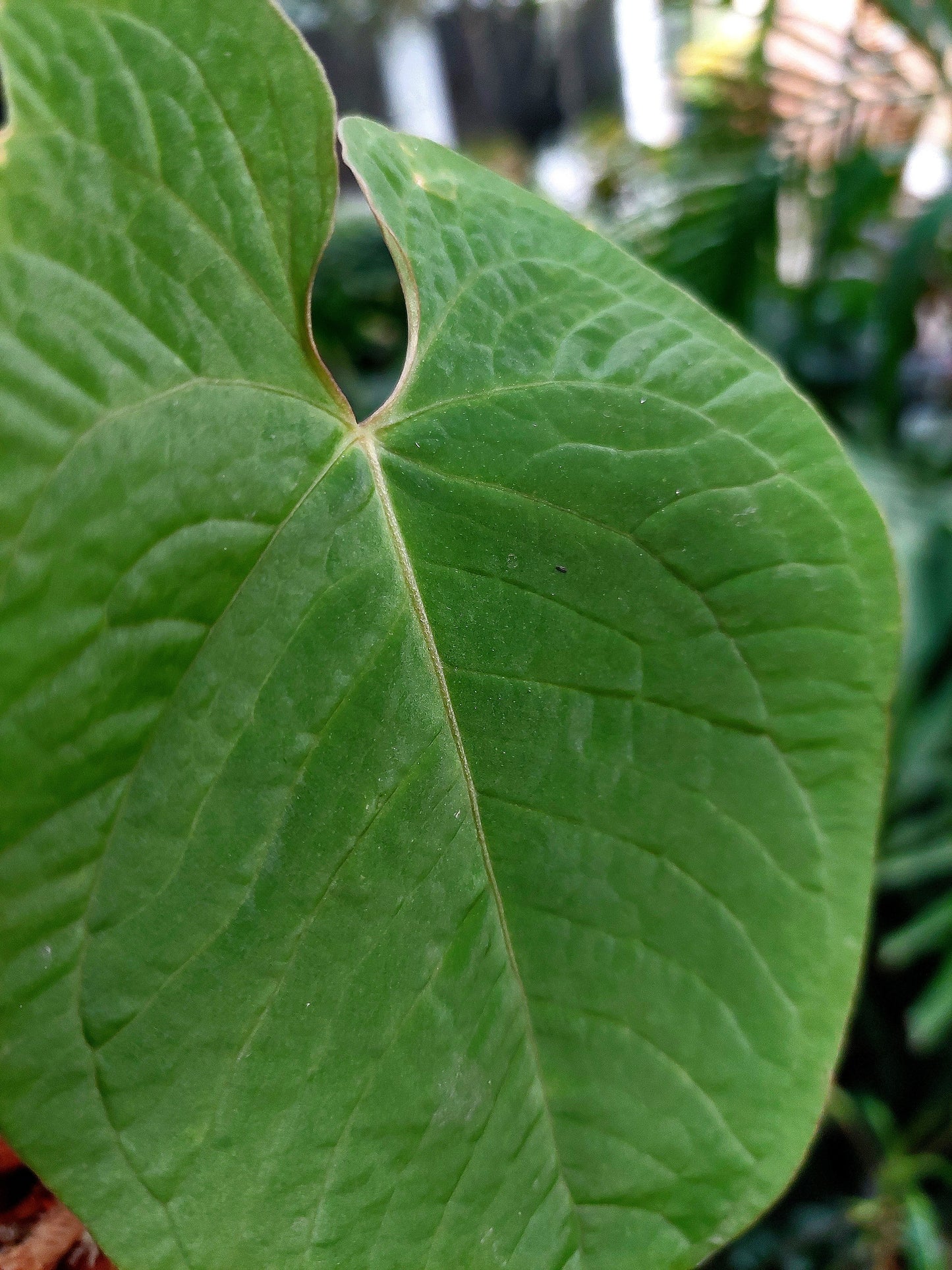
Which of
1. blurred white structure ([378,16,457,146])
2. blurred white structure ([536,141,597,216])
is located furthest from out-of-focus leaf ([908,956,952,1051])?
blurred white structure ([378,16,457,146])

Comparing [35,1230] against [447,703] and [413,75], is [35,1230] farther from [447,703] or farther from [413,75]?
[413,75]

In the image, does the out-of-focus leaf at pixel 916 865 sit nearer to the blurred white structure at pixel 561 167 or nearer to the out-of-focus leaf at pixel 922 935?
the out-of-focus leaf at pixel 922 935

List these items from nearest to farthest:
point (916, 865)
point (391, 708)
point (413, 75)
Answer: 1. point (391, 708)
2. point (916, 865)
3. point (413, 75)

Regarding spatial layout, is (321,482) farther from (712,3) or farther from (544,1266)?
(712,3)

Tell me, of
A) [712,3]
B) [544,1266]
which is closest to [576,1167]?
[544,1266]

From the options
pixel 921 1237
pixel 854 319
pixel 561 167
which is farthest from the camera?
pixel 561 167

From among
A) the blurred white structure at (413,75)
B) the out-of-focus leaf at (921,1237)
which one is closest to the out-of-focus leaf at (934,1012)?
the out-of-focus leaf at (921,1237)

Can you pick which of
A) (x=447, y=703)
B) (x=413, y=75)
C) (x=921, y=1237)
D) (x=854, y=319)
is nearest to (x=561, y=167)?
(x=413, y=75)
